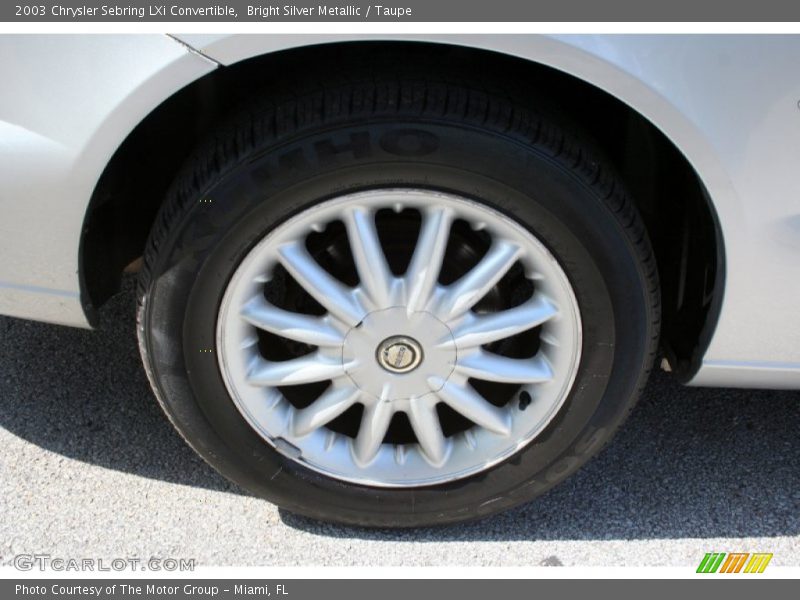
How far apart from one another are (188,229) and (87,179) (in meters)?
0.20

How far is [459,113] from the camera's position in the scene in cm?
163

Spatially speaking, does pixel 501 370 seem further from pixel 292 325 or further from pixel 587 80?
pixel 587 80

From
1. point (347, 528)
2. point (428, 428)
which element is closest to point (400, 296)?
point (428, 428)

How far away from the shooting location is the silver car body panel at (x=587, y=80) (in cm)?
151

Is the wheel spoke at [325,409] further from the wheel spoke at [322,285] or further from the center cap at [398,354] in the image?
the wheel spoke at [322,285]

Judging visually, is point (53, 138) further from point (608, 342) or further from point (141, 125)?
point (608, 342)

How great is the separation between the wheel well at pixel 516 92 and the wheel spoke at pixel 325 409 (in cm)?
50

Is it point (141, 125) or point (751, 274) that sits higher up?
point (751, 274)

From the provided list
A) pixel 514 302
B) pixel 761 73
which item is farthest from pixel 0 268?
pixel 761 73

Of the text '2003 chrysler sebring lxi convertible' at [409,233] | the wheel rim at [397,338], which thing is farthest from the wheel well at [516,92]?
the wheel rim at [397,338]

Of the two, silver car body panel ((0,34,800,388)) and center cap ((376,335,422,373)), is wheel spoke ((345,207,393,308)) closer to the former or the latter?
center cap ((376,335,422,373))

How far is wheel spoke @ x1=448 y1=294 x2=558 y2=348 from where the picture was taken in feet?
6.00

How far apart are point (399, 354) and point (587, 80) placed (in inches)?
25.9

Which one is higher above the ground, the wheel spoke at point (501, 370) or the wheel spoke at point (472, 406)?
the wheel spoke at point (501, 370)
